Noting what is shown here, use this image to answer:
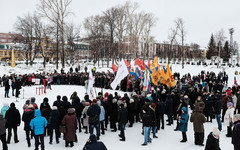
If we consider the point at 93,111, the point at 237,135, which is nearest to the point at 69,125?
the point at 93,111

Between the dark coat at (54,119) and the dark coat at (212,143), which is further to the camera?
the dark coat at (54,119)

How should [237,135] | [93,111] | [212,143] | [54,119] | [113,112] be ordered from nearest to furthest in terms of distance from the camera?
[212,143] → [237,135] → [54,119] → [93,111] → [113,112]

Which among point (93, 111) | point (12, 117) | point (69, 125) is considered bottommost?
point (69, 125)

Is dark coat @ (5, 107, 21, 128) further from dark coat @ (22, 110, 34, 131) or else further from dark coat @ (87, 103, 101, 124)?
dark coat @ (87, 103, 101, 124)

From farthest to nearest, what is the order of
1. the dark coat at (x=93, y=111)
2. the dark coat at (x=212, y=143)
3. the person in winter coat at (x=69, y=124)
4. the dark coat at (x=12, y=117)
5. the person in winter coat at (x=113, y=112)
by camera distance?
1. the person in winter coat at (x=113, y=112)
2. the dark coat at (x=93, y=111)
3. the dark coat at (x=12, y=117)
4. the person in winter coat at (x=69, y=124)
5. the dark coat at (x=212, y=143)

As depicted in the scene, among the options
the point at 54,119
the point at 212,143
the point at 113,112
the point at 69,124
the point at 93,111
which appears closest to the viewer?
the point at 212,143

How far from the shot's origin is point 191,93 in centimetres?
1307

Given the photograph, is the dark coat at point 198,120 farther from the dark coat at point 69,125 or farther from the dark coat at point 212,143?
the dark coat at point 69,125

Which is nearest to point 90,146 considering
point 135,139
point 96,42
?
point 135,139

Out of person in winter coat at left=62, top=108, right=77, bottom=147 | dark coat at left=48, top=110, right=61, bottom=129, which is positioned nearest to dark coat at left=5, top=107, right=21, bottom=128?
dark coat at left=48, top=110, right=61, bottom=129

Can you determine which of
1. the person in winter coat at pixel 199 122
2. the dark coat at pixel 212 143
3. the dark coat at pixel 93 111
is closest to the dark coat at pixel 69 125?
the dark coat at pixel 93 111

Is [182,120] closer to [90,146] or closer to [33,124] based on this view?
[90,146]

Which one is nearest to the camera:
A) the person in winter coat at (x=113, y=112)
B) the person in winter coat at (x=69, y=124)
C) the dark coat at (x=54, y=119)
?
the person in winter coat at (x=69, y=124)

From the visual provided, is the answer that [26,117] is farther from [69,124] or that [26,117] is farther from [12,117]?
[69,124]
